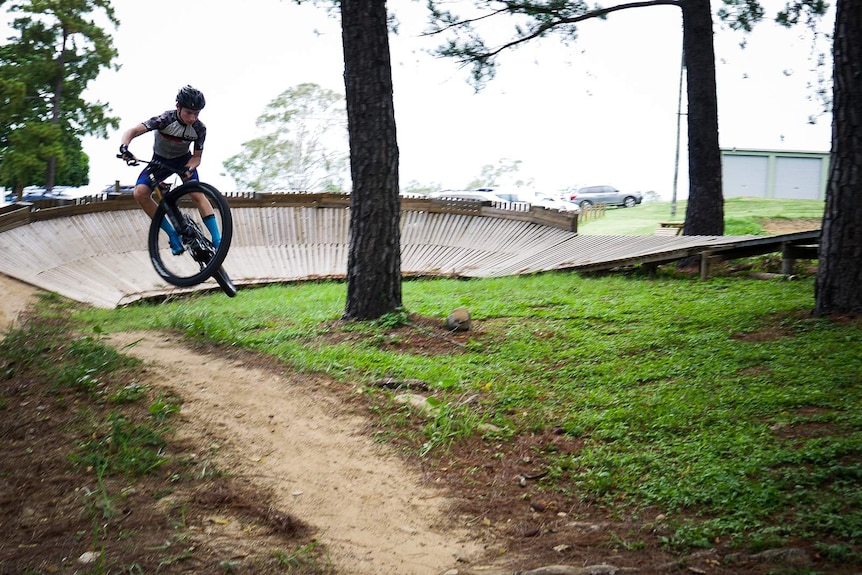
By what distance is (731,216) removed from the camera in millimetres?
21422

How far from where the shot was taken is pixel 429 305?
1088 cm

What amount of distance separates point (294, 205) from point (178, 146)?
10.9m

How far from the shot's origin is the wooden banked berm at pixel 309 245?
1286 cm

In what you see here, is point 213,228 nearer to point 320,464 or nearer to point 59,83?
point 320,464

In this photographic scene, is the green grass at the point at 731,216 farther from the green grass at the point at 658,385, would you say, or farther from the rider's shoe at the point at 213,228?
the rider's shoe at the point at 213,228

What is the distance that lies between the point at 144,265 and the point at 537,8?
882cm

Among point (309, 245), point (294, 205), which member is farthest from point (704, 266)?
point (294, 205)

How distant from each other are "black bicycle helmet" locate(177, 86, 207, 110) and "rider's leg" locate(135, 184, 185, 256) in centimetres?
112

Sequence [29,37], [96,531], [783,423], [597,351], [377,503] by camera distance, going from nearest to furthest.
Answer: [96,531] < [377,503] < [783,423] < [597,351] < [29,37]

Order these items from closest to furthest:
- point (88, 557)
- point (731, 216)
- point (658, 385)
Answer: point (88, 557), point (658, 385), point (731, 216)

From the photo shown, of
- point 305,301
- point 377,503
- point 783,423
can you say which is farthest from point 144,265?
point 783,423

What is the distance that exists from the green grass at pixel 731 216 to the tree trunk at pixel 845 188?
10.2m

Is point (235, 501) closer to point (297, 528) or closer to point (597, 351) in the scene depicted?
point (297, 528)

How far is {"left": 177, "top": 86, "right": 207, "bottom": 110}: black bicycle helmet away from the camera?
759 cm
